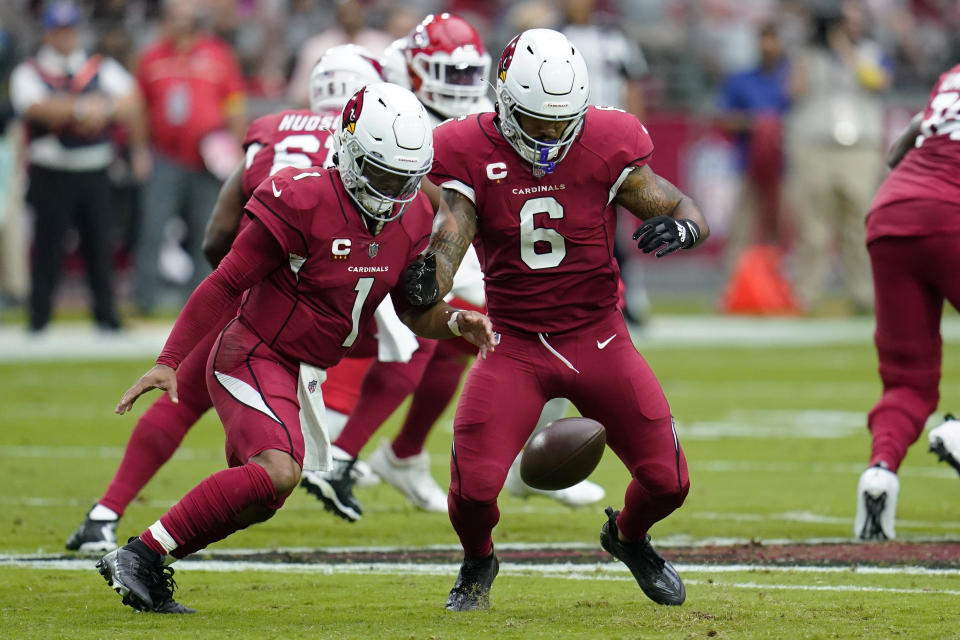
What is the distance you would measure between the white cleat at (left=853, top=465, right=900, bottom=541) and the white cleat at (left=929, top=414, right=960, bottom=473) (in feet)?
0.61

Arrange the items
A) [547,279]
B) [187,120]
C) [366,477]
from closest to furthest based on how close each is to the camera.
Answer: [547,279]
[366,477]
[187,120]

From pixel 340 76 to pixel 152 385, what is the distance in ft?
6.82

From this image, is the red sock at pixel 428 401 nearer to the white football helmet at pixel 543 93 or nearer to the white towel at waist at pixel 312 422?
the white towel at waist at pixel 312 422

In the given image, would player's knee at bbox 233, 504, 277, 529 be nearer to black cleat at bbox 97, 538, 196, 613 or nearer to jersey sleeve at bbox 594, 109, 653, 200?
black cleat at bbox 97, 538, 196, 613

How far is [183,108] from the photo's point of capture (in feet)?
42.9

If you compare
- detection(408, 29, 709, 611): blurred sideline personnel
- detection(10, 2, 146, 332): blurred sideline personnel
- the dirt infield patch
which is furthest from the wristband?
detection(10, 2, 146, 332): blurred sideline personnel

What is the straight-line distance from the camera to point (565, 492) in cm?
644

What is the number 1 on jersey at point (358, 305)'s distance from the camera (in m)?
4.76

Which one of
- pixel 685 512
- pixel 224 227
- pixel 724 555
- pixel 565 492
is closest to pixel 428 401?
pixel 565 492

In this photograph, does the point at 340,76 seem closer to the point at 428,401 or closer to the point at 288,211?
the point at 428,401

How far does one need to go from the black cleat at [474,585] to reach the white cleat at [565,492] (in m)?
1.65

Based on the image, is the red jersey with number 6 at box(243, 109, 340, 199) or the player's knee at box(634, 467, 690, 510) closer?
the player's knee at box(634, 467, 690, 510)

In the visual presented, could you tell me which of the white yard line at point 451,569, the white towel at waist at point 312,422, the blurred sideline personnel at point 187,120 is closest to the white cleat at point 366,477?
the white yard line at point 451,569

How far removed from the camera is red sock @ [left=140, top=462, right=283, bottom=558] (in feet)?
14.6
